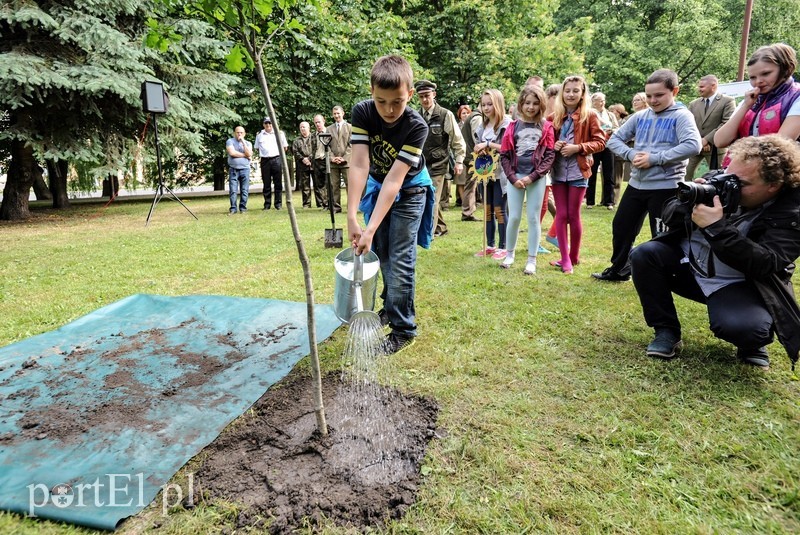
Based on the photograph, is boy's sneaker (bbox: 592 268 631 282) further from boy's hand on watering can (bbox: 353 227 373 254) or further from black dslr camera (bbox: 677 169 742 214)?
boy's hand on watering can (bbox: 353 227 373 254)

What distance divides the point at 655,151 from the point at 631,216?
0.62 m

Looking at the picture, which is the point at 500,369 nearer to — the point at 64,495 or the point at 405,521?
the point at 405,521

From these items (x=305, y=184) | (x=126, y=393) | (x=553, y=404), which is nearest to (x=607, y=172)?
(x=305, y=184)

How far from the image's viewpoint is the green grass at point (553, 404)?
1.91 m

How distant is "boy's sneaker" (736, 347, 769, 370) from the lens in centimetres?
297

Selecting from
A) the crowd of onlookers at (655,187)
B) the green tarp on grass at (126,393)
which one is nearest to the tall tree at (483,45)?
the crowd of onlookers at (655,187)

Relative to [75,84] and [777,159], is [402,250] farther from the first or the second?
[75,84]

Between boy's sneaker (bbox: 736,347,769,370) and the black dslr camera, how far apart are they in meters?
0.90

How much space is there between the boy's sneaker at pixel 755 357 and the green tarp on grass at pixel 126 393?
105 inches

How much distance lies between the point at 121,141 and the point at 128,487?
36.4 feet

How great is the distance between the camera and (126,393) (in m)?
2.79

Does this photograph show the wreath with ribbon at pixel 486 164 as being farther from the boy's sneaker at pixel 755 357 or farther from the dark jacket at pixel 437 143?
the boy's sneaker at pixel 755 357

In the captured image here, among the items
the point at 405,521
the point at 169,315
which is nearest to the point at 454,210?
the point at 169,315

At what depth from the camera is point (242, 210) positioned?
11.7m
